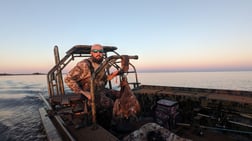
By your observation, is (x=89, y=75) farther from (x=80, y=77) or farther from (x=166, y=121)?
(x=166, y=121)

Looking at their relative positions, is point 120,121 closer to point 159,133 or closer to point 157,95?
point 159,133

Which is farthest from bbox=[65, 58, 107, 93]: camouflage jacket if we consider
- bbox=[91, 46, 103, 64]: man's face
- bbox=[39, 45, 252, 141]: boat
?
bbox=[39, 45, 252, 141]: boat

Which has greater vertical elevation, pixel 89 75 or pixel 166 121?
pixel 89 75

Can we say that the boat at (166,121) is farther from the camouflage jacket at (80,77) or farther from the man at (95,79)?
the camouflage jacket at (80,77)

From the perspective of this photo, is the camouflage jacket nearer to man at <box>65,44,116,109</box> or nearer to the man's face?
man at <box>65,44,116,109</box>

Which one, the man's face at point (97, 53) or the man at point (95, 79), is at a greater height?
the man's face at point (97, 53)

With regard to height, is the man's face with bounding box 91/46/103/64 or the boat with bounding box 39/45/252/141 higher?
the man's face with bounding box 91/46/103/64

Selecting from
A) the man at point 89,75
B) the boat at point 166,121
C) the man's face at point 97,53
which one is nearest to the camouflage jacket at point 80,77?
the man at point 89,75

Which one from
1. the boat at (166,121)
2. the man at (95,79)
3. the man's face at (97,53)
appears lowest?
the boat at (166,121)

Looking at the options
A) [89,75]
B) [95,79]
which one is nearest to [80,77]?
[89,75]

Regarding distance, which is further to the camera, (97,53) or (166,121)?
(166,121)

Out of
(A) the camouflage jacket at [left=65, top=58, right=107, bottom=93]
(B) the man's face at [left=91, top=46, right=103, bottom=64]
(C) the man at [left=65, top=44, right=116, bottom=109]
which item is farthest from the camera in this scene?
(B) the man's face at [left=91, top=46, right=103, bottom=64]

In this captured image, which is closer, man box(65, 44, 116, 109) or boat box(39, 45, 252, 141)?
boat box(39, 45, 252, 141)

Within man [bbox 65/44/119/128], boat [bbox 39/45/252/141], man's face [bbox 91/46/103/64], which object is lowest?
boat [bbox 39/45/252/141]
